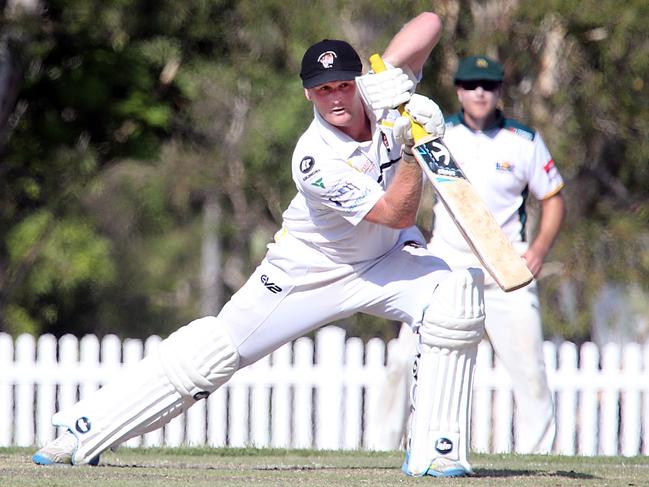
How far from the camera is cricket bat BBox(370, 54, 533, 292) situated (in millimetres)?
4539

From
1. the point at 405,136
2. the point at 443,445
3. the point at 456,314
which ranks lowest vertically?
the point at 443,445


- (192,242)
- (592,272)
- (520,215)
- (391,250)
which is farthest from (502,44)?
(192,242)

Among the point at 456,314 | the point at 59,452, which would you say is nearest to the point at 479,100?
the point at 456,314

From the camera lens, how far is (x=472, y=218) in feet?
15.2

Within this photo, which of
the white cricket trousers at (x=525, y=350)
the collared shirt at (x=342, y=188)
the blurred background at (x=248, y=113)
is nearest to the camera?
the collared shirt at (x=342, y=188)

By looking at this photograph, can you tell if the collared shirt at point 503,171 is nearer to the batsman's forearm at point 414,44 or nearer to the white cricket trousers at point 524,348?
the white cricket trousers at point 524,348

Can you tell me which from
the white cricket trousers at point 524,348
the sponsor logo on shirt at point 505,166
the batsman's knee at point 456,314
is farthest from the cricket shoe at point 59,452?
the sponsor logo on shirt at point 505,166

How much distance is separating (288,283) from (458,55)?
722 cm

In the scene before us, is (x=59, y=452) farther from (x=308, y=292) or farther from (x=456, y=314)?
(x=456, y=314)

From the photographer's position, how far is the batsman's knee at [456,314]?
4676 mm

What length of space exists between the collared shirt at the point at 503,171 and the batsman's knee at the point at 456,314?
6.73 feet

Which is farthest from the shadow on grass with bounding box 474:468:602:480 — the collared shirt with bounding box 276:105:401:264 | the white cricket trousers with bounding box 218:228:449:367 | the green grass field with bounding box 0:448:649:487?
the collared shirt with bounding box 276:105:401:264

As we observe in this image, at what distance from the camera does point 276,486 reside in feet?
14.6

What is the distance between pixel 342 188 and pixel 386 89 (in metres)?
0.37
